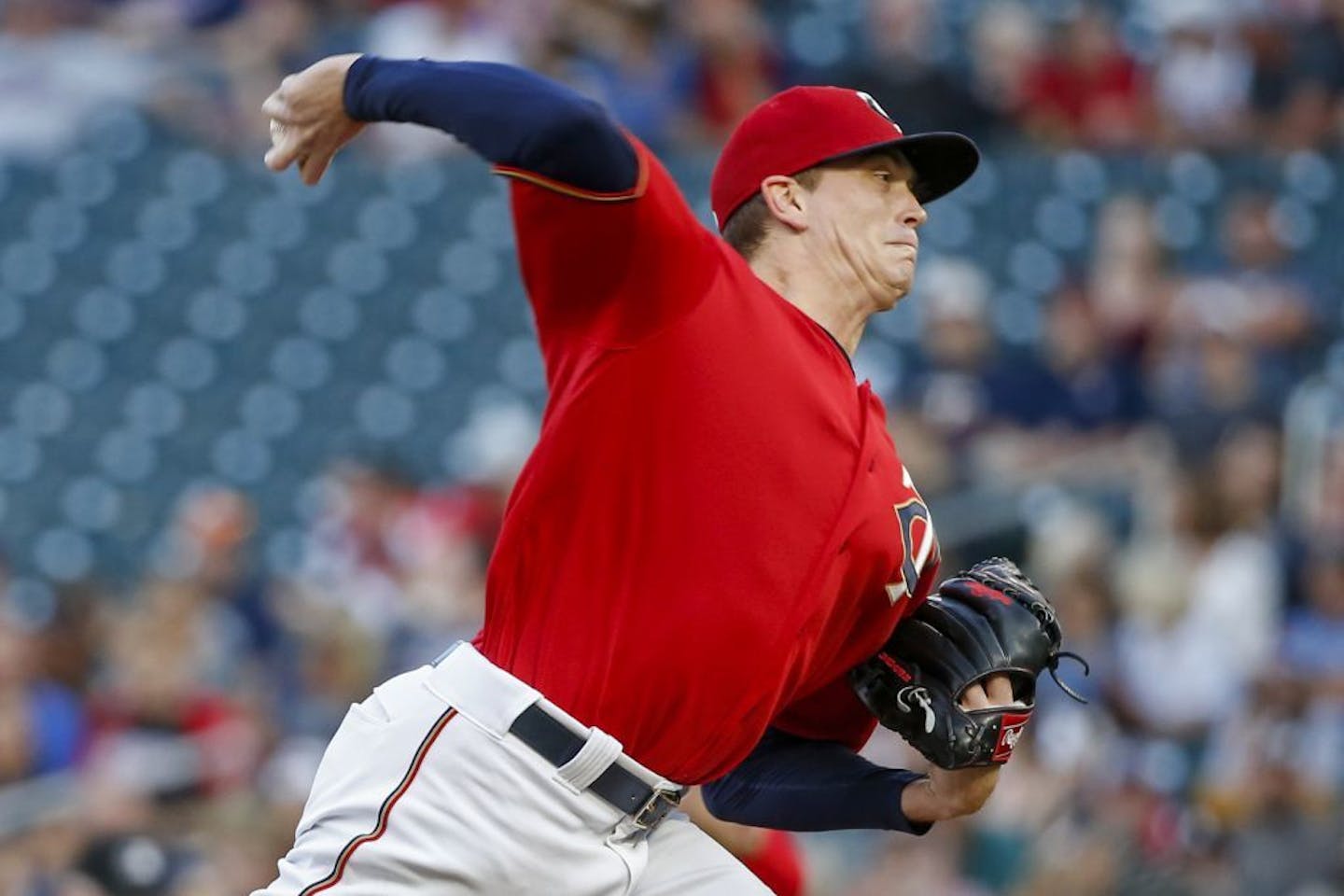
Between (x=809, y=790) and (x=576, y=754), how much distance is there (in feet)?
2.10

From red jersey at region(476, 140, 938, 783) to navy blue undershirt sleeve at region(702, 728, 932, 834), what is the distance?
0.40 meters

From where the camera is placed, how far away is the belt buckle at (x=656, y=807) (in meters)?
3.12

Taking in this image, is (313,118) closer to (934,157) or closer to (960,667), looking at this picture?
(934,157)

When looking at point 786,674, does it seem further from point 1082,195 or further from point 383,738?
point 1082,195

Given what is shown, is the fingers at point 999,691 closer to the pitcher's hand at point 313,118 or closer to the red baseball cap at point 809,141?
the red baseball cap at point 809,141

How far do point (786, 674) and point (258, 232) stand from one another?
330 inches

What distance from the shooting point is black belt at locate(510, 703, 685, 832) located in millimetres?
3023

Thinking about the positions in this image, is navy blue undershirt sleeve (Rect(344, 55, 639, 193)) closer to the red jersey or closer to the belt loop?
the red jersey

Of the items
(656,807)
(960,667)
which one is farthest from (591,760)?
(960,667)

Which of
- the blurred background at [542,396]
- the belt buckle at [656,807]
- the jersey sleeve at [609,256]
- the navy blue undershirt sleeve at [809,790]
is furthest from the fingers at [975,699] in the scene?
the blurred background at [542,396]

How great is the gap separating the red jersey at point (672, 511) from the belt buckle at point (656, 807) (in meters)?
0.03

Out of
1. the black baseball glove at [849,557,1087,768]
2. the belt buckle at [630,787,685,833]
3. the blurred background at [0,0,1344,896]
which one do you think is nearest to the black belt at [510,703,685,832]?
the belt buckle at [630,787,685,833]

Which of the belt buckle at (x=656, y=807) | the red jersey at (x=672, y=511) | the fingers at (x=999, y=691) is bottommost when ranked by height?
the belt buckle at (x=656, y=807)

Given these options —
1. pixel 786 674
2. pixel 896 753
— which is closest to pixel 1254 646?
pixel 896 753
